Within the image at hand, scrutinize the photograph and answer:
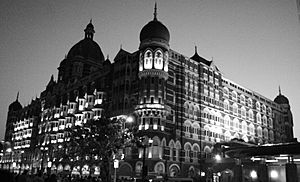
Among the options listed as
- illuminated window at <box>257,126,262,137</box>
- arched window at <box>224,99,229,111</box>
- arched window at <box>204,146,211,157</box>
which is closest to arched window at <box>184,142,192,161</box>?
arched window at <box>204,146,211,157</box>

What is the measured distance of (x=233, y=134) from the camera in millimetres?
68812

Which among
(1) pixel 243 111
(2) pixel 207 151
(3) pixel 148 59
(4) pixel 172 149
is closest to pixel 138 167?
(4) pixel 172 149

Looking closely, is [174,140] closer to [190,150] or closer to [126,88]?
[190,150]

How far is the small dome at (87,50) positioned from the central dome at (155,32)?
1558 inches

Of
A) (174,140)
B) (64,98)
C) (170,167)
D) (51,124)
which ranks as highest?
(64,98)

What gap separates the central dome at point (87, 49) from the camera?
3617 inches

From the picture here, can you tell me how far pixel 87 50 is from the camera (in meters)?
93.0

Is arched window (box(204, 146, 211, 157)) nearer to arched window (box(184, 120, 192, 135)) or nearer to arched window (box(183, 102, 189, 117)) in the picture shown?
arched window (box(184, 120, 192, 135))

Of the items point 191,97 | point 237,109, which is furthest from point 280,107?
point 191,97

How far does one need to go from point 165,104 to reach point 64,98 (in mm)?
38672

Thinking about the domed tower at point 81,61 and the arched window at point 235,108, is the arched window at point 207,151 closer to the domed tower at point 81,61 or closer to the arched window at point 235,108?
the arched window at point 235,108

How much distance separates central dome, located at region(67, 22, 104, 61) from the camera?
301 feet

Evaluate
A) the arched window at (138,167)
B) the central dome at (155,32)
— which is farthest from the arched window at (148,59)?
the arched window at (138,167)

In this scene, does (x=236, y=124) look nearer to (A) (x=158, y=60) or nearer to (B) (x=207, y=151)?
(B) (x=207, y=151)
